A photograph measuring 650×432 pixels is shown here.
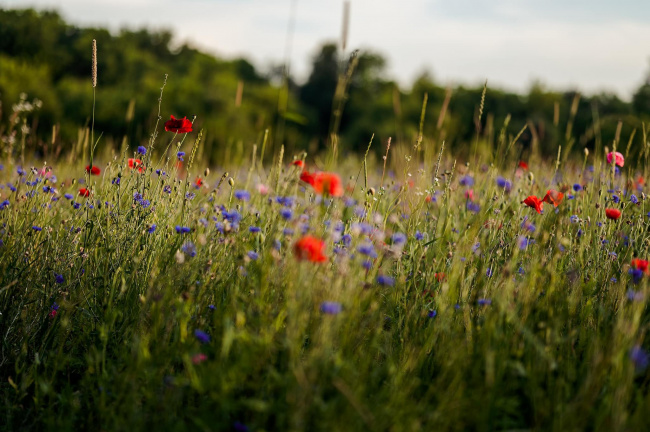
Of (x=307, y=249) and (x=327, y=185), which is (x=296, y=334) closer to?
(x=307, y=249)

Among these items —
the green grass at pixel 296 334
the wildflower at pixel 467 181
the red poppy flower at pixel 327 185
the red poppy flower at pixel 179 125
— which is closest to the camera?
the green grass at pixel 296 334

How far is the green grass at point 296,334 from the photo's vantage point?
1452 millimetres

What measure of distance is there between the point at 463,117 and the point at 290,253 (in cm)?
2814

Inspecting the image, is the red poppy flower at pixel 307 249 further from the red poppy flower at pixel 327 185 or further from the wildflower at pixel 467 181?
the wildflower at pixel 467 181

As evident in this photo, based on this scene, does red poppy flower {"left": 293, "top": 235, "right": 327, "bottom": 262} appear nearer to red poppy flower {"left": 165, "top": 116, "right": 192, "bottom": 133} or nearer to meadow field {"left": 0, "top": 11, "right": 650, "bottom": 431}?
meadow field {"left": 0, "top": 11, "right": 650, "bottom": 431}

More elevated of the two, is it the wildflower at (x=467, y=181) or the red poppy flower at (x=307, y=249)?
the wildflower at (x=467, y=181)

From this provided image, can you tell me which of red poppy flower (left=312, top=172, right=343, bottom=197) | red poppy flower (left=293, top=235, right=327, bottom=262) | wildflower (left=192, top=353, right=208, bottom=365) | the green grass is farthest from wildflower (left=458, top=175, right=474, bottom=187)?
wildflower (left=192, top=353, right=208, bottom=365)

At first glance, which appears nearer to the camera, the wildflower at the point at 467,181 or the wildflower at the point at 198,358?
the wildflower at the point at 198,358

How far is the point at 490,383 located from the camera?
1.38 m

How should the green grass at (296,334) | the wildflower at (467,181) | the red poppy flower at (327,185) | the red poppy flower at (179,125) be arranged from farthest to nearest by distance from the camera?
the wildflower at (467,181) → the red poppy flower at (179,125) → the red poppy flower at (327,185) → the green grass at (296,334)

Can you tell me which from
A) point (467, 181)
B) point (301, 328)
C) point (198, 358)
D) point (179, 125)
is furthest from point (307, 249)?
point (467, 181)

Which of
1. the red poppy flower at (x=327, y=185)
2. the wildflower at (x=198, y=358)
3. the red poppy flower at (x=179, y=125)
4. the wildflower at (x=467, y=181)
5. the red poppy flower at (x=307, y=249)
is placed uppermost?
the red poppy flower at (x=179, y=125)

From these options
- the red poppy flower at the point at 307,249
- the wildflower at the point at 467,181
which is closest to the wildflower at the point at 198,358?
the red poppy flower at the point at 307,249

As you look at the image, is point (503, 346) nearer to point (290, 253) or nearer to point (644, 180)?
point (290, 253)
